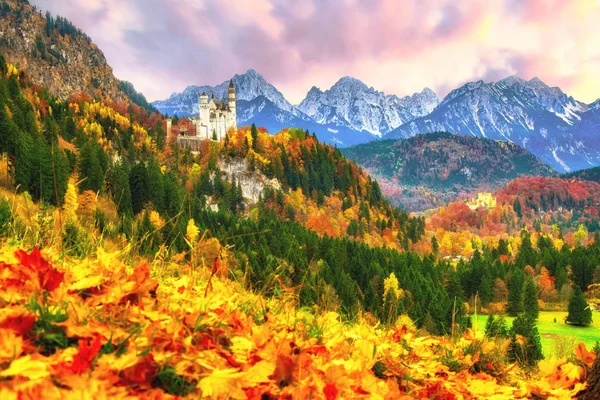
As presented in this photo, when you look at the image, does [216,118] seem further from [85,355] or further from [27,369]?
[27,369]

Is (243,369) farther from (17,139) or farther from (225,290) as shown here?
(17,139)

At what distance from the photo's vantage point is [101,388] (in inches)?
64.5

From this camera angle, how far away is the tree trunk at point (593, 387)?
3.18m

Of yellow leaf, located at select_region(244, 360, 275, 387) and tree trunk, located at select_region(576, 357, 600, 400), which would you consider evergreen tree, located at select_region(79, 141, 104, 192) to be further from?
tree trunk, located at select_region(576, 357, 600, 400)

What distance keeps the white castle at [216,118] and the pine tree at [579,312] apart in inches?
3562

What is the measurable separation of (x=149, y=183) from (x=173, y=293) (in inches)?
2521

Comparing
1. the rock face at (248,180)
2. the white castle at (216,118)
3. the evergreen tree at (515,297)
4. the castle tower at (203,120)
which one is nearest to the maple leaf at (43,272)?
the evergreen tree at (515,297)

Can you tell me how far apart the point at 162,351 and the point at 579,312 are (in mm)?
60772

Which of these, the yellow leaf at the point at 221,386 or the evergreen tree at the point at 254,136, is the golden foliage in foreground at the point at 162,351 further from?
the evergreen tree at the point at 254,136

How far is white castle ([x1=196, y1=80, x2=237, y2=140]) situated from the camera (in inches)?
4444

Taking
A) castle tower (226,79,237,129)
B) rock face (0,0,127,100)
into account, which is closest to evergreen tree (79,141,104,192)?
castle tower (226,79,237,129)

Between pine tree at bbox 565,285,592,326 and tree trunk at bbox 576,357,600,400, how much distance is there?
5661 centimetres

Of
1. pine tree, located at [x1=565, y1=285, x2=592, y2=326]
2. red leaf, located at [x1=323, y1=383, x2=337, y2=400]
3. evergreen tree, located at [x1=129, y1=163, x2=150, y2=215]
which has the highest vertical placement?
evergreen tree, located at [x1=129, y1=163, x2=150, y2=215]

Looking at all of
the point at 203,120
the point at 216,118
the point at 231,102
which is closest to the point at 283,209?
the point at 216,118
